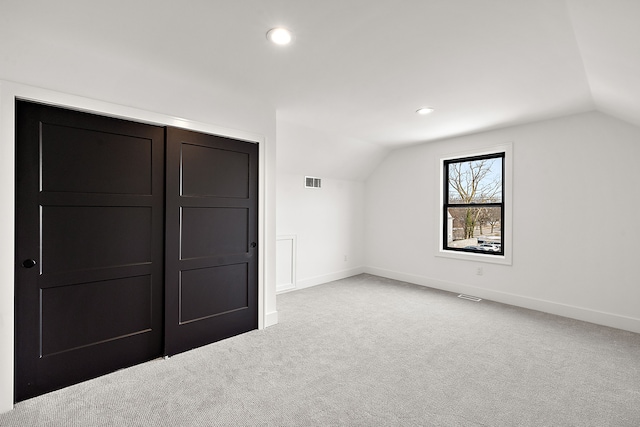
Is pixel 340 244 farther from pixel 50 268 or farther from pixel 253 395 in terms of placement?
pixel 50 268

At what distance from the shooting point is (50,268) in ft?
7.09

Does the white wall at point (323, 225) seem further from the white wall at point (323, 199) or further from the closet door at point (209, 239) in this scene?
the closet door at point (209, 239)

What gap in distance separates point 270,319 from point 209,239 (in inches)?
44.1

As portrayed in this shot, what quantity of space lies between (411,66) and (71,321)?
3.17m

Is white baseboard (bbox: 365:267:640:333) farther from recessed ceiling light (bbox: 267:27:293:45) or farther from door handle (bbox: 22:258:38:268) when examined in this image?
door handle (bbox: 22:258:38:268)

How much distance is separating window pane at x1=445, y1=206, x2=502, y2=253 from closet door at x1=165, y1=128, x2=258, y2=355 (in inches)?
128

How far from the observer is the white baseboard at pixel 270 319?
10.9 feet

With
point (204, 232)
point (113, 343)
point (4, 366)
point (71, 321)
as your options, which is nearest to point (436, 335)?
point (204, 232)

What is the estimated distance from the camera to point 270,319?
337 centimetres

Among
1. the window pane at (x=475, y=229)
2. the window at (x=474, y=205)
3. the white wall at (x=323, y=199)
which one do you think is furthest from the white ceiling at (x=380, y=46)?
the window pane at (x=475, y=229)

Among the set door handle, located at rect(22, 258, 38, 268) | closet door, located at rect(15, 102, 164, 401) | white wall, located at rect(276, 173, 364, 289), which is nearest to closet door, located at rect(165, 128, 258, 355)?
closet door, located at rect(15, 102, 164, 401)

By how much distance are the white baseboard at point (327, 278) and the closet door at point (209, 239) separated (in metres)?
1.77

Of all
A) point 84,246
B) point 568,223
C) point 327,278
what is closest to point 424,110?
point 568,223

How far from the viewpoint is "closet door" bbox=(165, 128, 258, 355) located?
2.72 metres
